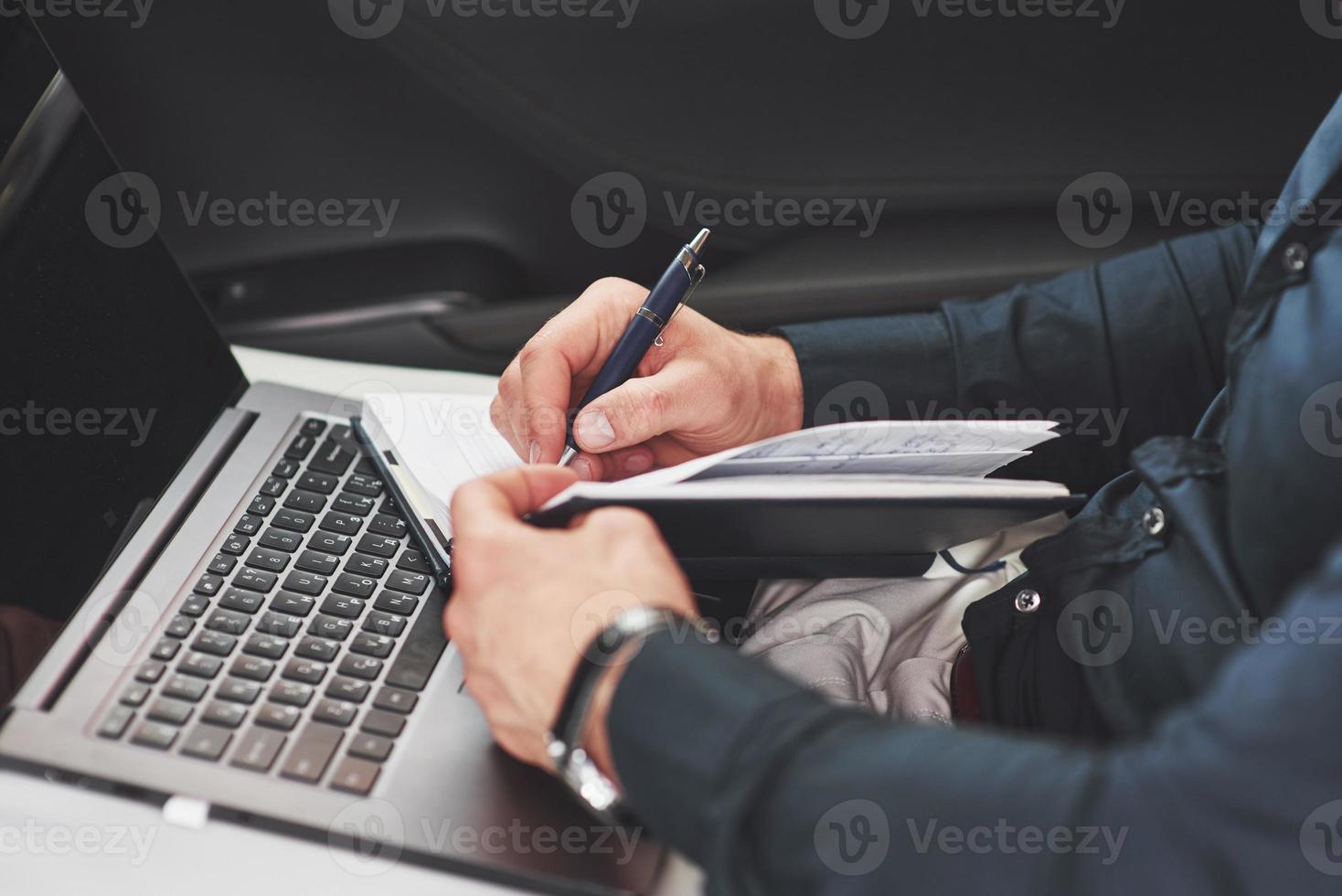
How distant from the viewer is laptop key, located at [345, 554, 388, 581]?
2.20ft

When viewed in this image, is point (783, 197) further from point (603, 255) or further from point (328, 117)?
point (328, 117)

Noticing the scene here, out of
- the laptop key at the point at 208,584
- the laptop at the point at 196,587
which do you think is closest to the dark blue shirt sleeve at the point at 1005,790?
the laptop at the point at 196,587

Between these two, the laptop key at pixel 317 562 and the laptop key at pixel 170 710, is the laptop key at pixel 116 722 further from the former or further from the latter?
the laptop key at pixel 317 562

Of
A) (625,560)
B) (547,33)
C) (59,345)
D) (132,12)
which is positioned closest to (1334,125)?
(625,560)

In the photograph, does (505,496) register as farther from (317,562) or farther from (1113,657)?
A: (1113,657)

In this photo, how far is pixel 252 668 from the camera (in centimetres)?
59

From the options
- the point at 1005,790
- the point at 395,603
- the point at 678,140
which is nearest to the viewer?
the point at 1005,790

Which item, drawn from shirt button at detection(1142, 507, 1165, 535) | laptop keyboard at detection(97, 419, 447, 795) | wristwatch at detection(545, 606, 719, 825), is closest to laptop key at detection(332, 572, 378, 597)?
laptop keyboard at detection(97, 419, 447, 795)

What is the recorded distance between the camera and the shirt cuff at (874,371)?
830 mm

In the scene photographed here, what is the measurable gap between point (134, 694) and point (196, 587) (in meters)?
0.08

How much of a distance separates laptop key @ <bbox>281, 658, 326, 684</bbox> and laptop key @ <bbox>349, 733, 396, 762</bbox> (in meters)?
0.05

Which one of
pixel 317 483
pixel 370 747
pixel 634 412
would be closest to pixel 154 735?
pixel 370 747

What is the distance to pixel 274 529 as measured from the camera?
69 cm

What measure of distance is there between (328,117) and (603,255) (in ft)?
1.03
